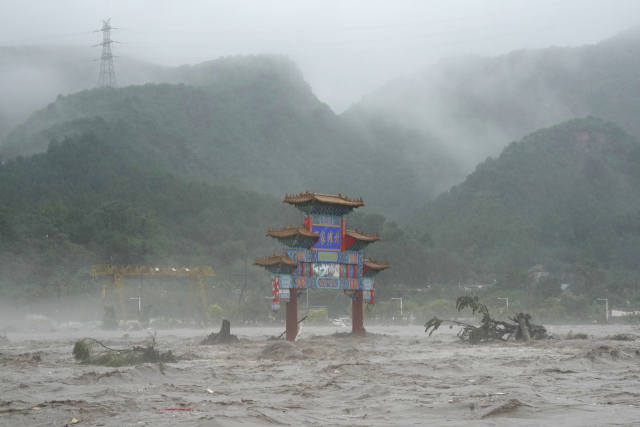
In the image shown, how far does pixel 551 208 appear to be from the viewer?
141m

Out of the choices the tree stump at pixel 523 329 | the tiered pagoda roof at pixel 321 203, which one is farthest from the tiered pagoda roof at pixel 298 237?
the tree stump at pixel 523 329

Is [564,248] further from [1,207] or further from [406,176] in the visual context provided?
[1,207]

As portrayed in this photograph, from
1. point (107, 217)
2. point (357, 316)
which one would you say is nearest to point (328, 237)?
point (357, 316)

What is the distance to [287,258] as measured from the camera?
3416 centimetres

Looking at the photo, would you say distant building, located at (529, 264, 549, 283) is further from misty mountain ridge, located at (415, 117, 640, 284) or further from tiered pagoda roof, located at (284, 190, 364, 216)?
tiered pagoda roof, located at (284, 190, 364, 216)

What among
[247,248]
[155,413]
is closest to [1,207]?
[247,248]

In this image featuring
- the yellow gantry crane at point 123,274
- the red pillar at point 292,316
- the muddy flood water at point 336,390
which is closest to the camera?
the muddy flood water at point 336,390

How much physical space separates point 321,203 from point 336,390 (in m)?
17.8

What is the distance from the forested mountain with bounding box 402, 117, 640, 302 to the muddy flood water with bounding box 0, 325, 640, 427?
74.0 meters

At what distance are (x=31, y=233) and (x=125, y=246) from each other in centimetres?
1127

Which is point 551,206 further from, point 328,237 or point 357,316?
point 328,237

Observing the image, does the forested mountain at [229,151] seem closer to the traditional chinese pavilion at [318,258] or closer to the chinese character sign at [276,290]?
the traditional chinese pavilion at [318,258]

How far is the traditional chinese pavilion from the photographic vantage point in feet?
111

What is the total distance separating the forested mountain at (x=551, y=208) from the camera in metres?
116
